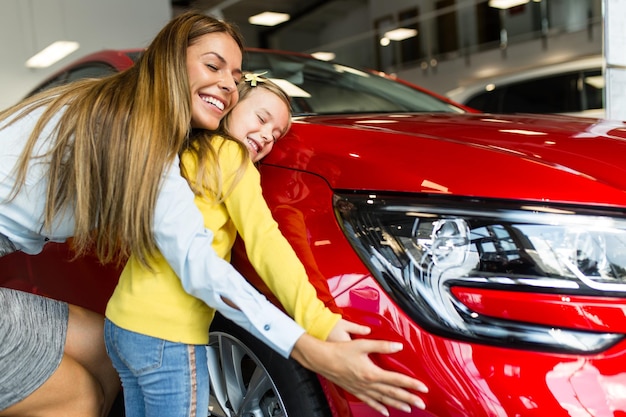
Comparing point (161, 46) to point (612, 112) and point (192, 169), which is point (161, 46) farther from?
point (612, 112)

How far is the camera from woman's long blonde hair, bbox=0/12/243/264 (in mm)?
1297

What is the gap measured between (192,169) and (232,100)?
8.9 inches

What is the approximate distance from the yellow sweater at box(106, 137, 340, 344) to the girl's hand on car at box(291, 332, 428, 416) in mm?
42

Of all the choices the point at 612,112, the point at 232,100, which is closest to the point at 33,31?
the point at 612,112

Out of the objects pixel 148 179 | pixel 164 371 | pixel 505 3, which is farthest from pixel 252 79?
pixel 505 3

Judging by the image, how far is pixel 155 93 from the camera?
136 centimetres

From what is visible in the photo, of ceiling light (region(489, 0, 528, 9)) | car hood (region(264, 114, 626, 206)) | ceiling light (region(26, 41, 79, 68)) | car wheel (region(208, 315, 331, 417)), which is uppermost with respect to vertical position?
ceiling light (region(489, 0, 528, 9))

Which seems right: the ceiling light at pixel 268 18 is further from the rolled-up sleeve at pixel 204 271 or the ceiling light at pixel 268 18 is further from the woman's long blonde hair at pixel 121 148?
the rolled-up sleeve at pixel 204 271

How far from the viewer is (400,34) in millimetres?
13500

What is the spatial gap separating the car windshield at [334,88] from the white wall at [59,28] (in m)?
3.92

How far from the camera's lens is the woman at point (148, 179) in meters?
1.24

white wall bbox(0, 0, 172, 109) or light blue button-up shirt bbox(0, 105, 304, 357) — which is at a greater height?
white wall bbox(0, 0, 172, 109)

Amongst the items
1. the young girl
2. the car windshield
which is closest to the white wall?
the car windshield

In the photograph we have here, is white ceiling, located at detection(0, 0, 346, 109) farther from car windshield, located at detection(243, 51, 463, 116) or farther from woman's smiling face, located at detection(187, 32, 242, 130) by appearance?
woman's smiling face, located at detection(187, 32, 242, 130)
